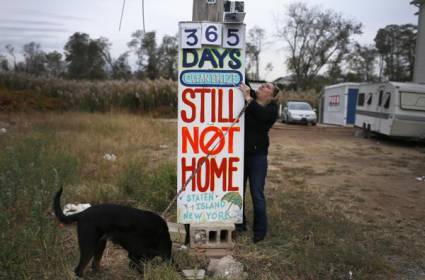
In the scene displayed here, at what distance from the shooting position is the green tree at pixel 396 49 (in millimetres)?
44125

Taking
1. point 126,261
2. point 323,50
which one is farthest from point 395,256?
point 323,50

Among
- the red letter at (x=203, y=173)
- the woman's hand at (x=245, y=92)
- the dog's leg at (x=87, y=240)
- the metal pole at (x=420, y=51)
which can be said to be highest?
the metal pole at (x=420, y=51)

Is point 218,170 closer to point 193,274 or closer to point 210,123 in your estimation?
point 210,123

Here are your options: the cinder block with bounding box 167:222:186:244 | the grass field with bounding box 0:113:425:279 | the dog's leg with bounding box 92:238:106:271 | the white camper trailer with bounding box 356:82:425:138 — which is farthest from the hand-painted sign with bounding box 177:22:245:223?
the white camper trailer with bounding box 356:82:425:138

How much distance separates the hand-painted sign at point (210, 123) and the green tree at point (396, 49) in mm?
44526

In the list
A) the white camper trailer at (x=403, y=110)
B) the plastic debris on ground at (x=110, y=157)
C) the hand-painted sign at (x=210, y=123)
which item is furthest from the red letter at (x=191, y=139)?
the white camper trailer at (x=403, y=110)

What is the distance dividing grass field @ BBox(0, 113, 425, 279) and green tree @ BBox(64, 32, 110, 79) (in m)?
44.2

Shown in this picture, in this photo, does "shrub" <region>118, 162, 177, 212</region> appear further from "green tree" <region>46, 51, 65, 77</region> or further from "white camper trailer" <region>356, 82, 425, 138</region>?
"green tree" <region>46, 51, 65, 77</region>

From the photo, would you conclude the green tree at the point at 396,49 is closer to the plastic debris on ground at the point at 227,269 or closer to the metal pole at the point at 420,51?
the metal pole at the point at 420,51

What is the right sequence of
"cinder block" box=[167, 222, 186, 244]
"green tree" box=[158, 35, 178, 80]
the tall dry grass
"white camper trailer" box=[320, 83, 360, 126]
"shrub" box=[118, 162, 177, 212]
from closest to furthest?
"cinder block" box=[167, 222, 186, 244] → "shrub" box=[118, 162, 177, 212] → the tall dry grass → "white camper trailer" box=[320, 83, 360, 126] → "green tree" box=[158, 35, 178, 80]

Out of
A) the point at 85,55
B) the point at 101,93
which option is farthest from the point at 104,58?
the point at 101,93

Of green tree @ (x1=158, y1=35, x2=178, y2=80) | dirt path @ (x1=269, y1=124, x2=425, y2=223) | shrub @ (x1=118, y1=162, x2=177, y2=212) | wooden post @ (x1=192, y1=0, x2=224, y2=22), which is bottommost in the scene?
dirt path @ (x1=269, y1=124, x2=425, y2=223)

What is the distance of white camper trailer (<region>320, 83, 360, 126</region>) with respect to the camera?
24.3 metres

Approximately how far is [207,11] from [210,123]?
3.93 feet
